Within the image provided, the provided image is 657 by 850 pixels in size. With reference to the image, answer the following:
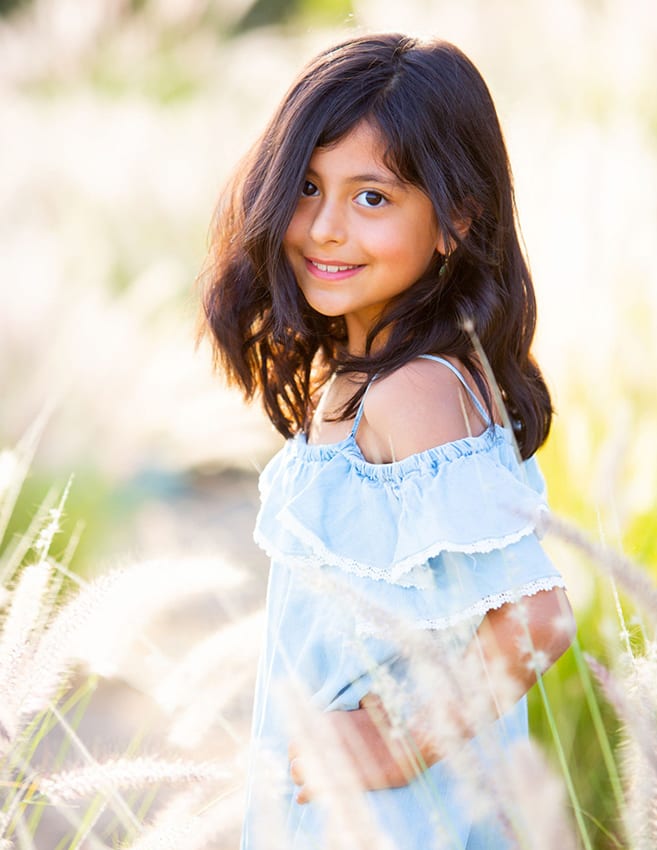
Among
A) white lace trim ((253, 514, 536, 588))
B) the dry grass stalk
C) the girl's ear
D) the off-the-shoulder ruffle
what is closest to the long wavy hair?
the girl's ear

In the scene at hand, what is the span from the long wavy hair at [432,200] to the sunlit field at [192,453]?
0.17 meters


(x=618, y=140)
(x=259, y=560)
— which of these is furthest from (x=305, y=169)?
(x=259, y=560)

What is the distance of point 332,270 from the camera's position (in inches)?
62.7

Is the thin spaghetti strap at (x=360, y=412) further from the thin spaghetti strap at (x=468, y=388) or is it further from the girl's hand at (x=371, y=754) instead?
the girl's hand at (x=371, y=754)

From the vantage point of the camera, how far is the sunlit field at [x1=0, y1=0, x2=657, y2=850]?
3.80 feet

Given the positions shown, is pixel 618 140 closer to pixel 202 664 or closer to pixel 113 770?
pixel 202 664

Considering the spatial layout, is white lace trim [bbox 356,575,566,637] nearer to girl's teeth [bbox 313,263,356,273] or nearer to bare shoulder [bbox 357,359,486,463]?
Result: bare shoulder [bbox 357,359,486,463]

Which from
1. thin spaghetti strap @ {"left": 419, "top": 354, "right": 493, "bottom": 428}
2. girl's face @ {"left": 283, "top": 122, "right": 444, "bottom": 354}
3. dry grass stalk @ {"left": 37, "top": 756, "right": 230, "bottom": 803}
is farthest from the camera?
girl's face @ {"left": 283, "top": 122, "right": 444, "bottom": 354}

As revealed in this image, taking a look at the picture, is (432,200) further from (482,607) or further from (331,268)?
(482,607)

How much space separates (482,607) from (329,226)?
1.96 ft

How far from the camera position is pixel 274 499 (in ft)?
5.32

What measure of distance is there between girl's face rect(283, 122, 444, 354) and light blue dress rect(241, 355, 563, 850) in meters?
0.21

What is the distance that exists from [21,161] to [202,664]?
11.3 feet

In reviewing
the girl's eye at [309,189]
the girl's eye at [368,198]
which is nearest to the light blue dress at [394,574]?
the girl's eye at [368,198]
